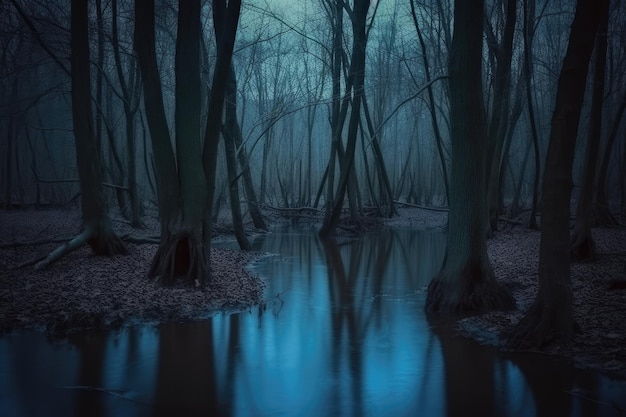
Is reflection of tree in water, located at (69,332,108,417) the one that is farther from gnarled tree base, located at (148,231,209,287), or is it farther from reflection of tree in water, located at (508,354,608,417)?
reflection of tree in water, located at (508,354,608,417)

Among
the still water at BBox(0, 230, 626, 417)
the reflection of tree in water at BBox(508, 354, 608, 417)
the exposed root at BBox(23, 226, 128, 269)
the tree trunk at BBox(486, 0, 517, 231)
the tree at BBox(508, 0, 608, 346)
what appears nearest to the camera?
the reflection of tree in water at BBox(508, 354, 608, 417)

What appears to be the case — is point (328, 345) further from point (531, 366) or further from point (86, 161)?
point (86, 161)

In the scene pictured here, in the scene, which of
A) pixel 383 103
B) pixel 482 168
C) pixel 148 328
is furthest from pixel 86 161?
pixel 383 103

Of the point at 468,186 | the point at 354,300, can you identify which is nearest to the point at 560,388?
the point at 468,186

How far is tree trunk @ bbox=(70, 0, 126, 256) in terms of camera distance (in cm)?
1170

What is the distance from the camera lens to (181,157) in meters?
11.0

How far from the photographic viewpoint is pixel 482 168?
31.5 ft

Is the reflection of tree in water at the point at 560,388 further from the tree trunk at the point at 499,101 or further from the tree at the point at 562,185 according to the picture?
the tree trunk at the point at 499,101

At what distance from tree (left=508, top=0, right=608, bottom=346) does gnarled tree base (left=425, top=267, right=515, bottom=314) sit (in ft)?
7.44

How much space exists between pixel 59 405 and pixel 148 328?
9.79 feet

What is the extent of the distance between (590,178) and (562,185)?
7883 mm

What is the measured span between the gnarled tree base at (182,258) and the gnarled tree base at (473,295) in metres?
4.66

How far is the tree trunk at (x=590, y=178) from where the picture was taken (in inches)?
506

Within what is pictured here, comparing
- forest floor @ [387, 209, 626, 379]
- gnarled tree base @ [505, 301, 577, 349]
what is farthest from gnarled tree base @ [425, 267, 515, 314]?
gnarled tree base @ [505, 301, 577, 349]
